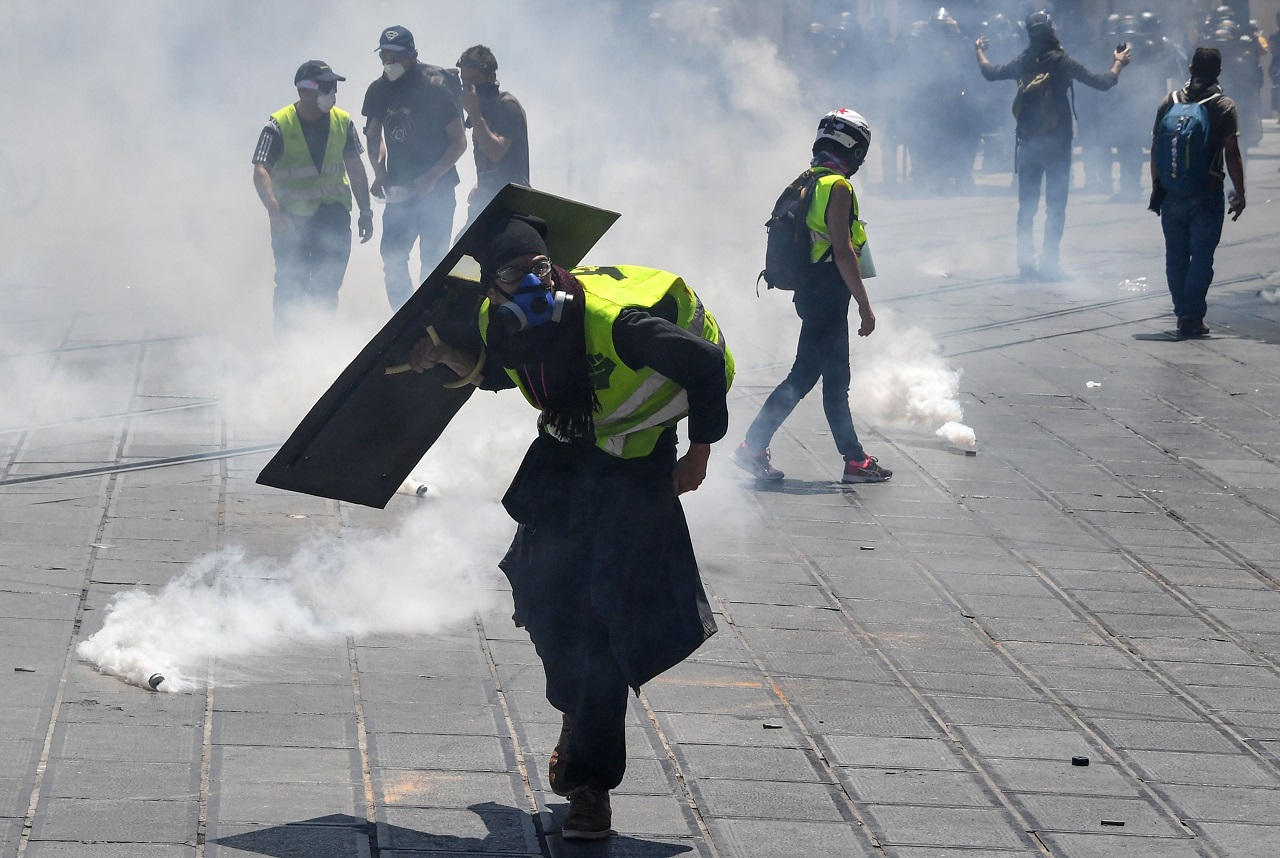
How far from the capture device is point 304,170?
8328 mm

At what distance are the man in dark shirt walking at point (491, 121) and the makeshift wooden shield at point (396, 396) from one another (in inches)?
222

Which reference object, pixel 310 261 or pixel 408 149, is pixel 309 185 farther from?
pixel 408 149

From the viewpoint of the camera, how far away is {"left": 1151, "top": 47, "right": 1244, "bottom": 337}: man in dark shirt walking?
950 cm

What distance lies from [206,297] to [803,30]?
572 inches

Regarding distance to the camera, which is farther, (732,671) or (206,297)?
(206,297)

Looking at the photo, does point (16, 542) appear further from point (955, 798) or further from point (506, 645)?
point (955, 798)

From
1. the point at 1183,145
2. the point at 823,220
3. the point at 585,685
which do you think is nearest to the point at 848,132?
the point at 823,220

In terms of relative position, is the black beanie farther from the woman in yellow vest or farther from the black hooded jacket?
the black hooded jacket

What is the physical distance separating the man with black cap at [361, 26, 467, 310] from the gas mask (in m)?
6.12

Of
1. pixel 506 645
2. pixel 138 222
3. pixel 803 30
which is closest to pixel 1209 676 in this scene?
pixel 506 645

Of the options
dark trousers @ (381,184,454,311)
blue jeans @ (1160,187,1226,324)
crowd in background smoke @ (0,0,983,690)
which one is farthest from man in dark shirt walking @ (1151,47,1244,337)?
dark trousers @ (381,184,454,311)

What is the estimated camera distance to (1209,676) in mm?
4648

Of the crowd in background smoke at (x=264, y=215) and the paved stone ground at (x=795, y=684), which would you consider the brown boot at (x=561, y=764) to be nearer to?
the paved stone ground at (x=795, y=684)

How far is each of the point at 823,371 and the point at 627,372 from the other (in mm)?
3559
